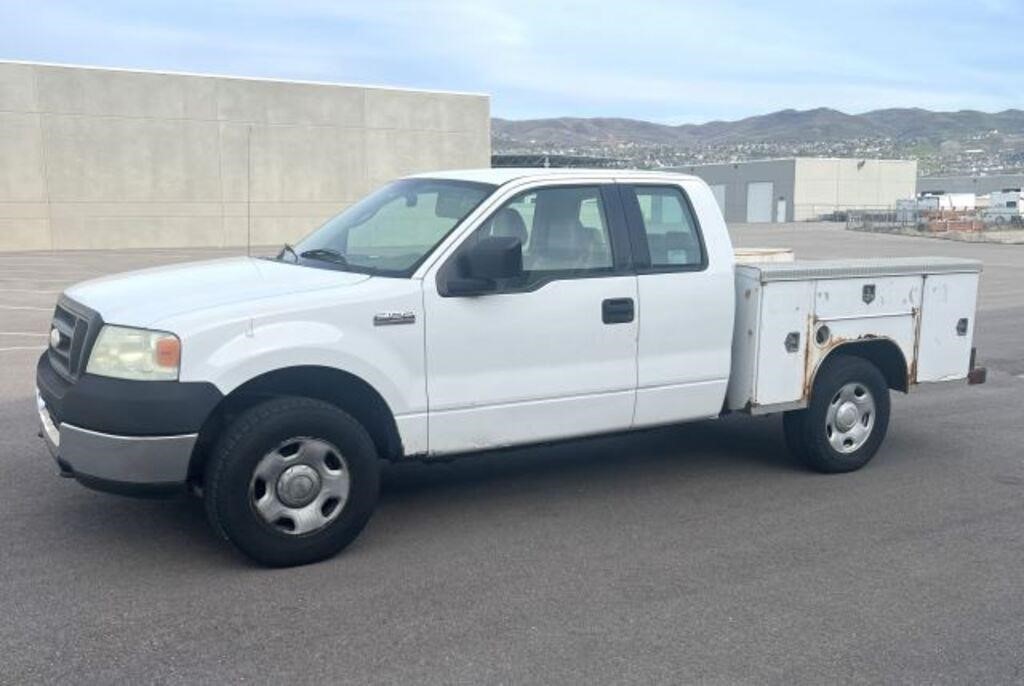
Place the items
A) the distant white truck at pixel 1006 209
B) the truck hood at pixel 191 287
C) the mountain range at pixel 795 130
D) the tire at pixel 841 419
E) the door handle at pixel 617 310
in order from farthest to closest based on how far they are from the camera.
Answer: the mountain range at pixel 795 130 < the distant white truck at pixel 1006 209 < the tire at pixel 841 419 < the door handle at pixel 617 310 < the truck hood at pixel 191 287

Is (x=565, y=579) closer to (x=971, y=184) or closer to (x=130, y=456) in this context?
(x=130, y=456)

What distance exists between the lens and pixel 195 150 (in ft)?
109

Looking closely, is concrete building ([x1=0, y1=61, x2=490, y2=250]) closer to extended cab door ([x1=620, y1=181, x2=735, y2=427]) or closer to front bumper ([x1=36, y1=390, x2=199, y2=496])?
extended cab door ([x1=620, y1=181, x2=735, y2=427])

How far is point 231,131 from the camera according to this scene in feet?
110

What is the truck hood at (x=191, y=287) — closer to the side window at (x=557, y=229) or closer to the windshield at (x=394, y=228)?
the windshield at (x=394, y=228)

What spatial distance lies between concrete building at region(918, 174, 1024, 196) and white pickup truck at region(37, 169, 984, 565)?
9241 cm

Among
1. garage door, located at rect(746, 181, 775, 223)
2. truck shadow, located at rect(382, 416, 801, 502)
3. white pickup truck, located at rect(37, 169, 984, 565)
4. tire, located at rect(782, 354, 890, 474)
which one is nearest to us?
white pickup truck, located at rect(37, 169, 984, 565)

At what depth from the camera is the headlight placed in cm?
441

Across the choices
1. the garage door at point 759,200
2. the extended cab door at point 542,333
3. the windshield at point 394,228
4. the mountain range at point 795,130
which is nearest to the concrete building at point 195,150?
the windshield at point 394,228

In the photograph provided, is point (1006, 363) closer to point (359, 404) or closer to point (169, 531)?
point (359, 404)

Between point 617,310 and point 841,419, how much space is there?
202 centimetres

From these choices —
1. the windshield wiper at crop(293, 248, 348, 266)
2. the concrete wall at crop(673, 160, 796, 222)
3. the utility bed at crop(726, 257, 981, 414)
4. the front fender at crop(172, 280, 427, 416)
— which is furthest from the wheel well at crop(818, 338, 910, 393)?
the concrete wall at crop(673, 160, 796, 222)

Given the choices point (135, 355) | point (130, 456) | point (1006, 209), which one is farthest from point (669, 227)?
point (1006, 209)

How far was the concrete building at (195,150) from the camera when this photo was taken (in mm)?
30578
